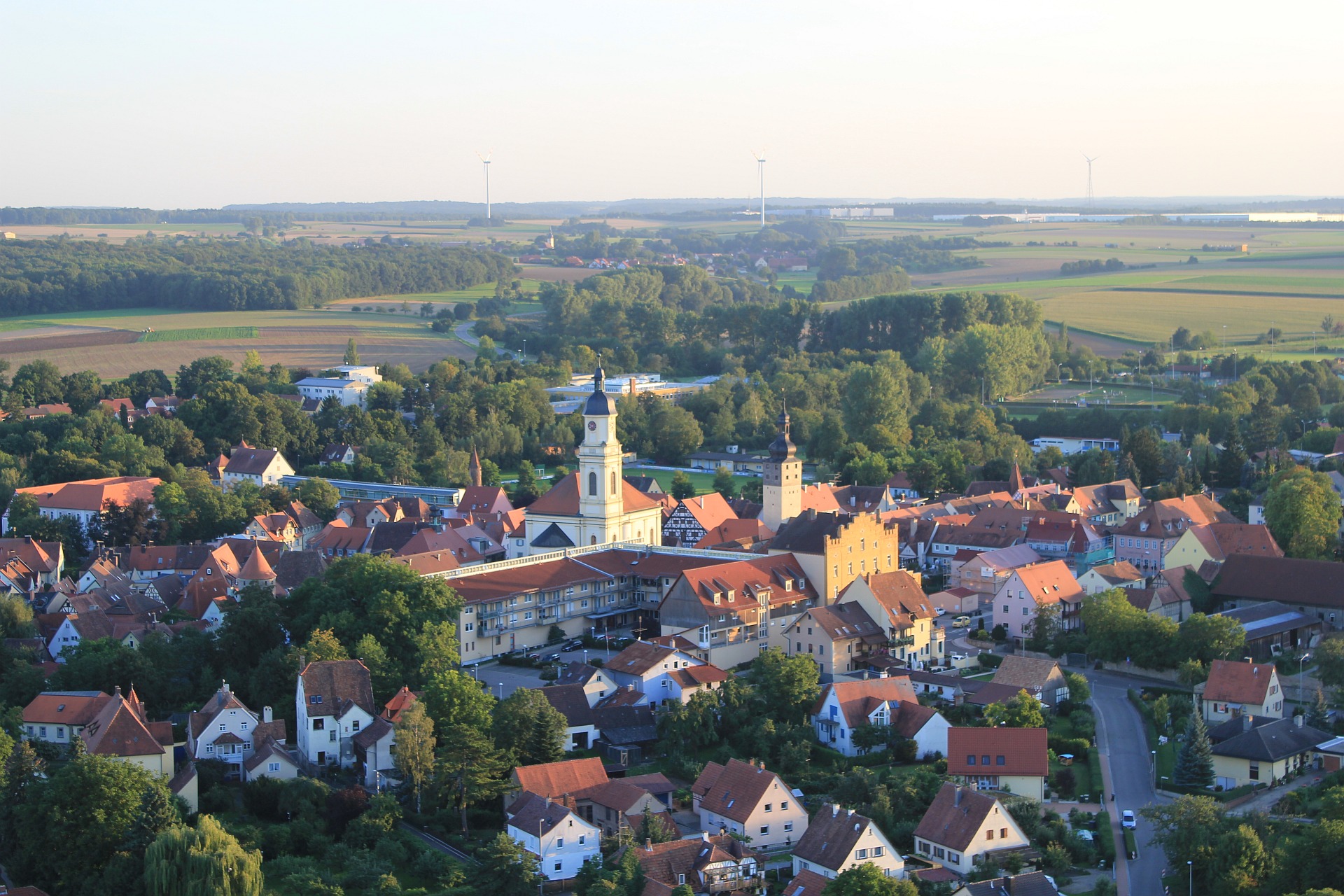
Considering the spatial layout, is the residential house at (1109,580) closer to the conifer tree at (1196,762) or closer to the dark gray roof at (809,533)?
the dark gray roof at (809,533)

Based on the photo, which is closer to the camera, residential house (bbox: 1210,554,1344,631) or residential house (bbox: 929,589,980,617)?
residential house (bbox: 1210,554,1344,631)

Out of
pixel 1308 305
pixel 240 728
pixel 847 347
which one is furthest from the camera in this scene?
pixel 1308 305

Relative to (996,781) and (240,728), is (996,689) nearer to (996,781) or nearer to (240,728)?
(996,781)

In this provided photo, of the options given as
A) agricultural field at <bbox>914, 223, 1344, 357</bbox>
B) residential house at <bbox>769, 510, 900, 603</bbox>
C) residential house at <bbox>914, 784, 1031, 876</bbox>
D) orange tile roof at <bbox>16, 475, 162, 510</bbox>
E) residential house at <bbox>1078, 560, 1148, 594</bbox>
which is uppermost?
agricultural field at <bbox>914, 223, 1344, 357</bbox>

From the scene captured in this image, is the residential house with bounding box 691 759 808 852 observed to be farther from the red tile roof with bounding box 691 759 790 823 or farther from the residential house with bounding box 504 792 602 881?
the residential house with bounding box 504 792 602 881

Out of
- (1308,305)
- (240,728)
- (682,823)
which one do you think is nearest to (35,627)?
(240,728)

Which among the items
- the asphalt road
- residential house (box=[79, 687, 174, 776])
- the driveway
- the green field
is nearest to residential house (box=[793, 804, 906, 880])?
the asphalt road

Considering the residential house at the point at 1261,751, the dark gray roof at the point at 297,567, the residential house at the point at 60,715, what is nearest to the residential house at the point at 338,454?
the dark gray roof at the point at 297,567
